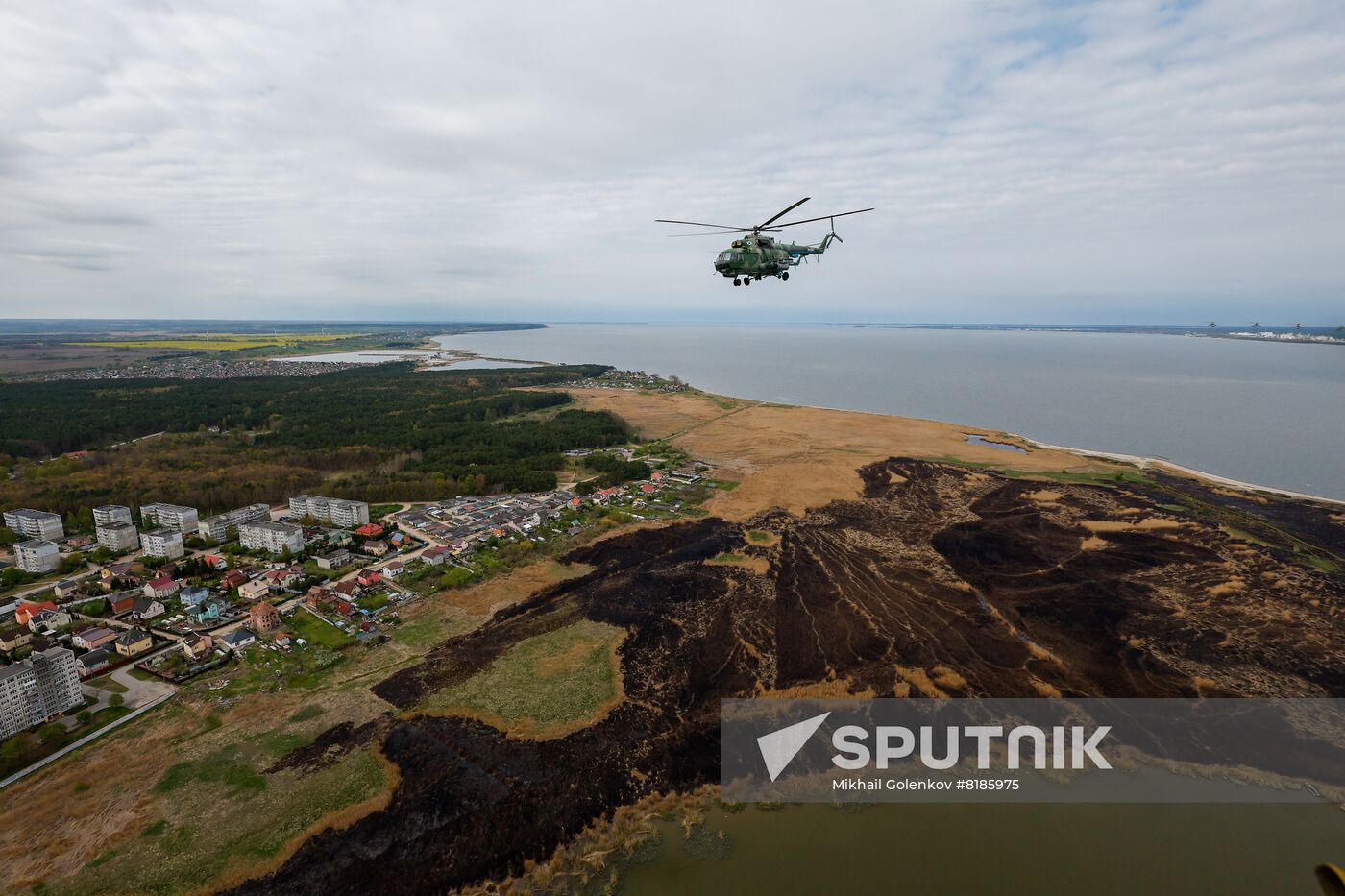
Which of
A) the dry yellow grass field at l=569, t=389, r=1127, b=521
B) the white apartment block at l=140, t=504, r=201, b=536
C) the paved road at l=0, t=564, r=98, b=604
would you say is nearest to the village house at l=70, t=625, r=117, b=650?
the paved road at l=0, t=564, r=98, b=604

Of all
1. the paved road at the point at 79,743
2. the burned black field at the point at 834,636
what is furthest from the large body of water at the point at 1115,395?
the paved road at the point at 79,743

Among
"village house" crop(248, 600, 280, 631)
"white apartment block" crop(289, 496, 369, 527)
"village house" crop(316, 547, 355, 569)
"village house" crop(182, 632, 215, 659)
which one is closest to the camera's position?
"village house" crop(182, 632, 215, 659)

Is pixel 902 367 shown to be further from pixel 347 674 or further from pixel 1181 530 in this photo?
pixel 347 674

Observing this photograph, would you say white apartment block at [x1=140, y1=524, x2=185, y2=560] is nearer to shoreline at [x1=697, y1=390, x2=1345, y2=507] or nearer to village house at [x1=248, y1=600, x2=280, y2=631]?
village house at [x1=248, y1=600, x2=280, y2=631]

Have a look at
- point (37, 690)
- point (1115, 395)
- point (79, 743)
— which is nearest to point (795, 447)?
point (79, 743)

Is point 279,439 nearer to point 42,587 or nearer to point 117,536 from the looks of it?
point 117,536

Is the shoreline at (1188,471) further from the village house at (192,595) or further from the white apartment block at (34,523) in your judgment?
the white apartment block at (34,523)

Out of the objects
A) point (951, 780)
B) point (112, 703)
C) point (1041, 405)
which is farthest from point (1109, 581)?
point (1041, 405)
